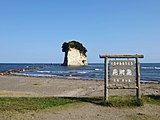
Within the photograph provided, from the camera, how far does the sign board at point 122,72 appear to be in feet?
40.3

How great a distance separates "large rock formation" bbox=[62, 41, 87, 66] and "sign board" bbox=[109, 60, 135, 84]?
100973 mm

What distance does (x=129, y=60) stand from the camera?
12.4 m

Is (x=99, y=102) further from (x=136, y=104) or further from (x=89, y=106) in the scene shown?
(x=136, y=104)

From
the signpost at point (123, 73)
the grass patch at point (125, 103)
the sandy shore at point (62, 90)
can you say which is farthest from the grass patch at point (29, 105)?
the sandy shore at point (62, 90)

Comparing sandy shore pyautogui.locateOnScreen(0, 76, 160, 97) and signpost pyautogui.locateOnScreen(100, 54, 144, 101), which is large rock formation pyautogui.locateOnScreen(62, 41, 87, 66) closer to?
sandy shore pyautogui.locateOnScreen(0, 76, 160, 97)

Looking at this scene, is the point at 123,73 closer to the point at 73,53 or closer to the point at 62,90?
the point at 62,90

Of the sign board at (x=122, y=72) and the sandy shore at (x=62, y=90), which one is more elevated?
the sign board at (x=122, y=72)

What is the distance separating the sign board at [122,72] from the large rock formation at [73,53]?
10097cm

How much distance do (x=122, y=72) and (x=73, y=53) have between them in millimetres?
103421

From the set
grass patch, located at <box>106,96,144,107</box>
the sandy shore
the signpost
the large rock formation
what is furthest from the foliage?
grass patch, located at <box>106,96,144,107</box>

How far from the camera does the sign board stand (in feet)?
40.3

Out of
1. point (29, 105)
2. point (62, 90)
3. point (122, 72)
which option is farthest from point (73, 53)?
point (29, 105)

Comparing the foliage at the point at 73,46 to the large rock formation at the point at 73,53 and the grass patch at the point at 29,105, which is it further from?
the grass patch at the point at 29,105

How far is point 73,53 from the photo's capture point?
116 meters
